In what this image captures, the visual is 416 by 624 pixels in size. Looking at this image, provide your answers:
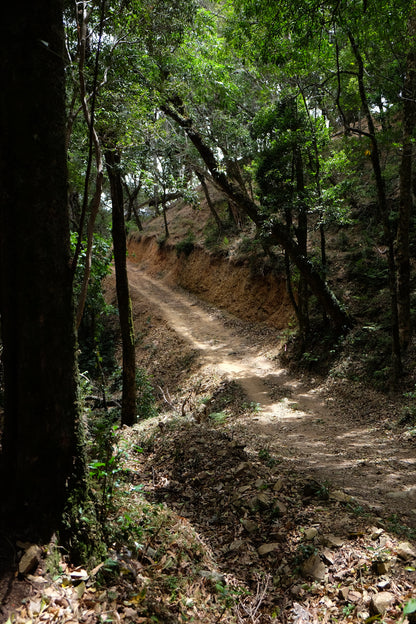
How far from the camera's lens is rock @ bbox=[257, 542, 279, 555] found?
12.7 ft

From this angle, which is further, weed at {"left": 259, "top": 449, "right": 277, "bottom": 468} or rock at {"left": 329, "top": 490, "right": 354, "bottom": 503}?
weed at {"left": 259, "top": 449, "right": 277, "bottom": 468}

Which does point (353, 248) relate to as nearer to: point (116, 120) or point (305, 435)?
point (305, 435)

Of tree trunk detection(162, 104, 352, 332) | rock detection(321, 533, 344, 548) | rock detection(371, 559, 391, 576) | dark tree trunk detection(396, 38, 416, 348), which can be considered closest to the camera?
rock detection(371, 559, 391, 576)

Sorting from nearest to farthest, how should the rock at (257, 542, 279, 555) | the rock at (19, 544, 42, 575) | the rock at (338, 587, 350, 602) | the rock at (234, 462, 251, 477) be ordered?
the rock at (19, 544, 42, 575) < the rock at (338, 587, 350, 602) < the rock at (257, 542, 279, 555) < the rock at (234, 462, 251, 477)

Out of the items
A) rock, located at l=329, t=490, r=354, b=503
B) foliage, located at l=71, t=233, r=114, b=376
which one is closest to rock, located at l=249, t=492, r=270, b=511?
rock, located at l=329, t=490, r=354, b=503

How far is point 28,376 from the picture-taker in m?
2.94

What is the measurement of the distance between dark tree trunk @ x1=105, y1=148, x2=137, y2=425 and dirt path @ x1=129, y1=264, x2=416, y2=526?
3203 millimetres

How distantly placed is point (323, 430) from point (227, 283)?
Result: 42.2ft

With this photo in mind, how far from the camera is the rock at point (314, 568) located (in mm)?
3414

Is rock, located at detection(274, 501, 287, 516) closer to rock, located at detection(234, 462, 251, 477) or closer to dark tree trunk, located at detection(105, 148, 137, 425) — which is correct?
rock, located at detection(234, 462, 251, 477)

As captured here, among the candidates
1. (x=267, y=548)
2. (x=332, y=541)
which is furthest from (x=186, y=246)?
(x=332, y=541)

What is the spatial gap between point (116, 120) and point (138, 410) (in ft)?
26.8

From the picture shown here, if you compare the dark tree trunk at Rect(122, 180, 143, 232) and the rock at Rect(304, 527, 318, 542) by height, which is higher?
the dark tree trunk at Rect(122, 180, 143, 232)

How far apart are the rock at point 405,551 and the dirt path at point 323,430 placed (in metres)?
0.77
